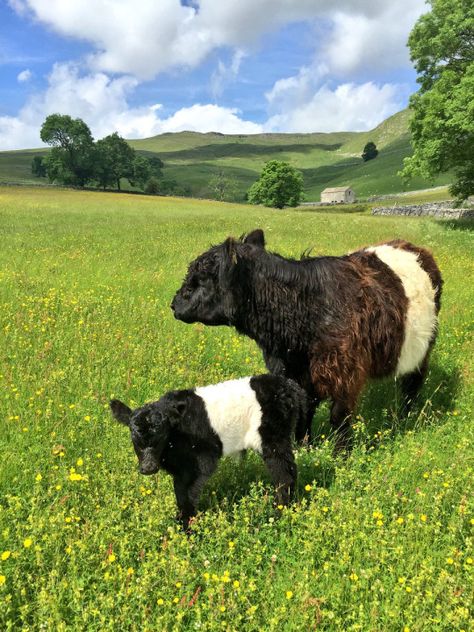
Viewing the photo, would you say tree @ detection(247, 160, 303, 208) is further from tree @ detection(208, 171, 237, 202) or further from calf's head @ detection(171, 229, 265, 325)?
calf's head @ detection(171, 229, 265, 325)

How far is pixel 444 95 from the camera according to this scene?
26.2 metres

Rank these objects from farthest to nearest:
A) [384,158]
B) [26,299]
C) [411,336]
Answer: [384,158] < [26,299] < [411,336]

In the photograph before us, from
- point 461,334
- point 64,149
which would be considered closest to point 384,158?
point 64,149

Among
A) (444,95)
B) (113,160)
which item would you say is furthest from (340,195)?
(444,95)

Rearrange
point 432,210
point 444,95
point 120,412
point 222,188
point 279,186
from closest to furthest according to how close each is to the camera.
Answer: point 120,412
point 444,95
point 432,210
point 279,186
point 222,188

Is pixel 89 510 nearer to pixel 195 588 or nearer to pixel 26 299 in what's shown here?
pixel 195 588

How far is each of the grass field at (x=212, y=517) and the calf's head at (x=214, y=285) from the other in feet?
4.87

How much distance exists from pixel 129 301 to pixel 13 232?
14118mm

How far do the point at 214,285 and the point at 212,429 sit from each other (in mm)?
1681

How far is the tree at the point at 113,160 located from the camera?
291ft

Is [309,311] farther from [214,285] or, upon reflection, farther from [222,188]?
[222,188]

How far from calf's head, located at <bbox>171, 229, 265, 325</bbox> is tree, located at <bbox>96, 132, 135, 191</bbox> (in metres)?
91.2

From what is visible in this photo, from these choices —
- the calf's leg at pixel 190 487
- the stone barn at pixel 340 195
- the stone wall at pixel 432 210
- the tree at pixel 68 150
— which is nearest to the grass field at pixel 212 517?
the calf's leg at pixel 190 487

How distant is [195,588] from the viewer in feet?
10.8
